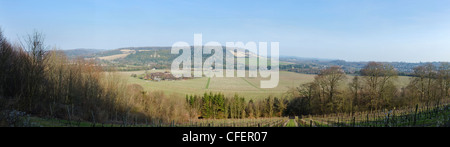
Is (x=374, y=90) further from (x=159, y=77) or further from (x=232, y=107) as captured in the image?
(x=159, y=77)

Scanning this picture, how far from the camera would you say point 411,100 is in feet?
90.4

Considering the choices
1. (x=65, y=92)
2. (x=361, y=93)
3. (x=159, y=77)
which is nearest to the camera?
(x=65, y=92)

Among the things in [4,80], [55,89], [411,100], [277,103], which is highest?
[4,80]

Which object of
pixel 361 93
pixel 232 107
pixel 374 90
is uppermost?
pixel 374 90

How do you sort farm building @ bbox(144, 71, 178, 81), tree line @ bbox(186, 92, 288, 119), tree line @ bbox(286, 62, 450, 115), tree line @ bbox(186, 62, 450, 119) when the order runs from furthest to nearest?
1. farm building @ bbox(144, 71, 178, 81)
2. tree line @ bbox(186, 92, 288, 119)
3. tree line @ bbox(186, 62, 450, 119)
4. tree line @ bbox(286, 62, 450, 115)

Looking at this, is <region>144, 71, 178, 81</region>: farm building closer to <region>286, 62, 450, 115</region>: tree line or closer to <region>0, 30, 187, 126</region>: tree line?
<region>0, 30, 187, 126</region>: tree line

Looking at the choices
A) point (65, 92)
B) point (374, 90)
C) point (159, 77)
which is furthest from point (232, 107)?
point (159, 77)

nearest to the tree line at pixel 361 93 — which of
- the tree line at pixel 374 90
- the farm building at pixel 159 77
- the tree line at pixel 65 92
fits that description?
the tree line at pixel 374 90

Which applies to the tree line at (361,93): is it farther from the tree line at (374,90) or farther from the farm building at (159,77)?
the farm building at (159,77)

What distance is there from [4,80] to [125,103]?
1456cm

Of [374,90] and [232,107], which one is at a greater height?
[374,90]

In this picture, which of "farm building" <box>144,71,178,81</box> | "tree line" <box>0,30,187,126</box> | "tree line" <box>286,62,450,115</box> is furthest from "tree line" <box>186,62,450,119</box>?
"farm building" <box>144,71,178,81</box>
